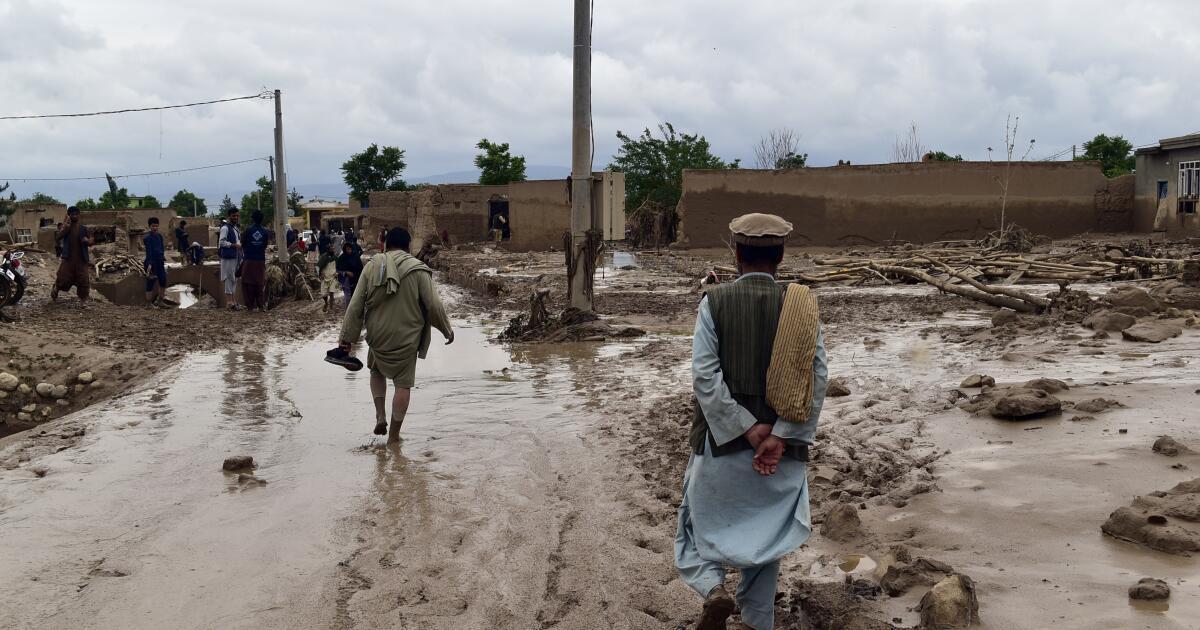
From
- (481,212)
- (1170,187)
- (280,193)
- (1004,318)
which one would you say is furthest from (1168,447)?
(481,212)

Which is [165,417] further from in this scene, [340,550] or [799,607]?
[799,607]

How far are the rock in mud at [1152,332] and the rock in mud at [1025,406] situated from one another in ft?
9.34

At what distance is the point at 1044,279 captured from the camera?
47.3 ft

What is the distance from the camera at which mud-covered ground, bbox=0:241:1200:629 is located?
3842 millimetres

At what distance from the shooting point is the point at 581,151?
1205cm

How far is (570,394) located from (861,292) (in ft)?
24.9

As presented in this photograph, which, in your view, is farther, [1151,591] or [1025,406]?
[1025,406]

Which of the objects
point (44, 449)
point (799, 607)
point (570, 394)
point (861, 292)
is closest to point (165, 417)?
point (44, 449)

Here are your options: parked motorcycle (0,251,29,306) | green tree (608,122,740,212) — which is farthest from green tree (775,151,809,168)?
parked motorcycle (0,251,29,306)

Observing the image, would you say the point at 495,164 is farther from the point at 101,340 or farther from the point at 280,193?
the point at 101,340

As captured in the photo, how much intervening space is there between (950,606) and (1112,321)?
637 cm

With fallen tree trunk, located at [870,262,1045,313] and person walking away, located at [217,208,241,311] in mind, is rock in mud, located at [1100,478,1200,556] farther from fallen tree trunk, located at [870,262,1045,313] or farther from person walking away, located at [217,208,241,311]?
person walking away, located at [217,208,241,311]

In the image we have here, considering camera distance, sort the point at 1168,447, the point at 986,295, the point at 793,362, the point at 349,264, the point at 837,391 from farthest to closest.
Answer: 1. the point at 349,264
2. the point at 986,295
3. the point at 837,391
4. the point at 1168,447
5. the point at 793,362

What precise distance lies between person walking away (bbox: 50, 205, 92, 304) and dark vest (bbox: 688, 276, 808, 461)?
1429 cm
